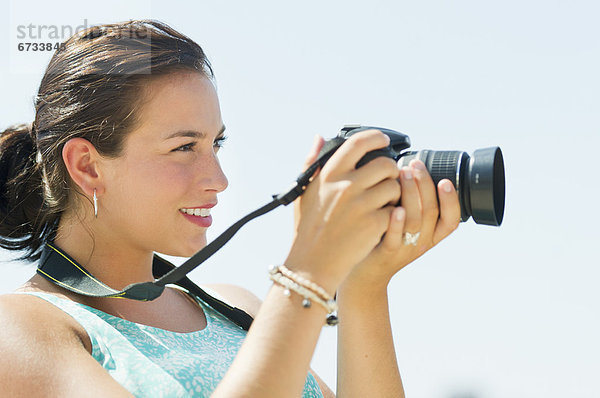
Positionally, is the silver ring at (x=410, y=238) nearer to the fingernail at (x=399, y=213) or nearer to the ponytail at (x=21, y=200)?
the fingernail at (x=399, y=213)

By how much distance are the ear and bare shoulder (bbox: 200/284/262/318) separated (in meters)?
0.75

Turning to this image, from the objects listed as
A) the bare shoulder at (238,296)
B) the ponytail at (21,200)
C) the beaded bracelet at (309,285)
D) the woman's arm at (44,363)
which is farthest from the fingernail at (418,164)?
the ponytail at (21,200)

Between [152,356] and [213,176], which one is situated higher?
[213,176]

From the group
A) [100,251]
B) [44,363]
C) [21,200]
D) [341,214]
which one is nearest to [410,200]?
[341,214]

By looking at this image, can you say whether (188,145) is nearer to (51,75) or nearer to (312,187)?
(51,75)

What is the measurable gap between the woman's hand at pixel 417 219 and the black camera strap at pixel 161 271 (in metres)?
0.25

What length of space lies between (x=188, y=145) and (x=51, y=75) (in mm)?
662

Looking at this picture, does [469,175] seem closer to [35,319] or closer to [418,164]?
[418,164]

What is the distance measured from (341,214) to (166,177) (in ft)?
3.39

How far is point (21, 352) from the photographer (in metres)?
2.48

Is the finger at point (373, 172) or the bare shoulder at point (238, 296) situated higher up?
the finger at point (373, 172)

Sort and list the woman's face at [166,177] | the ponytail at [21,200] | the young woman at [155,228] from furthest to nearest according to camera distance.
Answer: the ponytail at [21,200] < the woman's face at [166,177] < the young woman at [155,228]

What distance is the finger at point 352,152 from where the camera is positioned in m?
2.16

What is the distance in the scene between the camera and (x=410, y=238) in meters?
2.45
